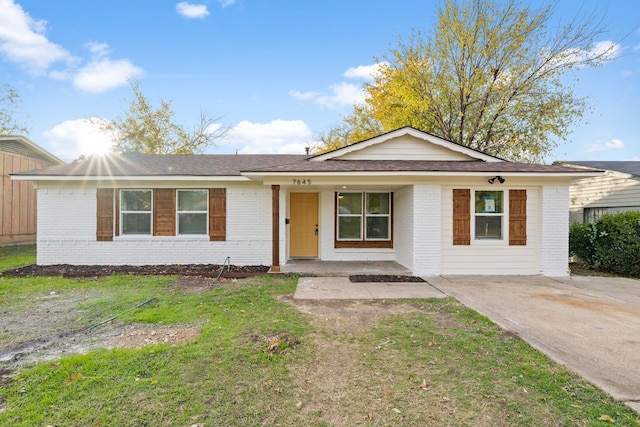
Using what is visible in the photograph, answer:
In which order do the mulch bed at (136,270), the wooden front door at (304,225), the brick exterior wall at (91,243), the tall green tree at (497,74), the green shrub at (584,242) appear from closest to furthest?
1. the mulch bed at (136,270)
2. the brick exterior wall at (91,243)
3. the green shrub at (584,242)
4. the wooden front door at (304,225)
5. the tall green tree at (497,74)

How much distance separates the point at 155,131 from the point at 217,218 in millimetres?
19136

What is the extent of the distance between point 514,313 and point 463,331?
1487 mm

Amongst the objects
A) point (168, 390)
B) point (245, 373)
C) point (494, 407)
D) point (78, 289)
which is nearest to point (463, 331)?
point (494, 407)

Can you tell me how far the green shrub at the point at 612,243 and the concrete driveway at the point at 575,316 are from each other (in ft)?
3.43

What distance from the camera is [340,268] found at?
8.93 m

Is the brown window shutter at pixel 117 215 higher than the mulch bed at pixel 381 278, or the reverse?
the brown window shutter at pixel 117 215

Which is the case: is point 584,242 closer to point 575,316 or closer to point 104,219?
point 575,316

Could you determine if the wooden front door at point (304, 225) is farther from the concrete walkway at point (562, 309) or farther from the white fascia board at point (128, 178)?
the concrete walkway at point (562, 309)

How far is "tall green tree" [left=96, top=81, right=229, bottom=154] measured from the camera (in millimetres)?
24594

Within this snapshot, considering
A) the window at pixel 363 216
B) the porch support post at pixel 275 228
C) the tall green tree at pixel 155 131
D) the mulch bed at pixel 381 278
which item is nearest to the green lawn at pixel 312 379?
the mulch bed at pixel 381 278

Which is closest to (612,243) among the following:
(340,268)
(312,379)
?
(340,268)

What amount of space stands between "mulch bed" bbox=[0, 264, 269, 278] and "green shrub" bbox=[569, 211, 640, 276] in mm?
9892

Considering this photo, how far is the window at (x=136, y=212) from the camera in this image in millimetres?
9727

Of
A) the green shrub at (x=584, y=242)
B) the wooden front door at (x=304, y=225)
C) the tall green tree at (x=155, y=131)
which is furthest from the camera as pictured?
the tall green tree at (x=155, y=131)
